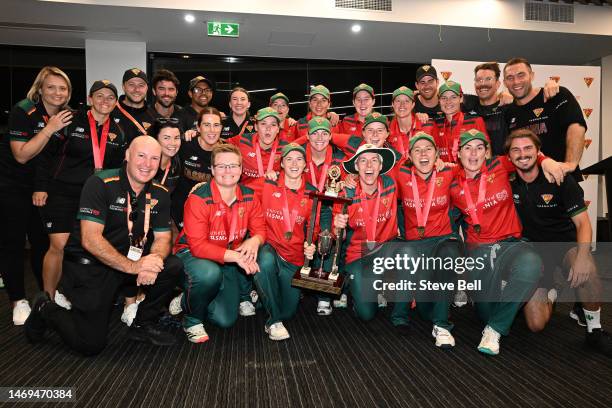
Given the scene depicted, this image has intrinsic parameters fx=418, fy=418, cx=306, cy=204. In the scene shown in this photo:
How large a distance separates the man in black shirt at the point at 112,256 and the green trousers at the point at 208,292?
12 cm

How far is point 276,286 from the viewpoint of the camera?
10.5 feet

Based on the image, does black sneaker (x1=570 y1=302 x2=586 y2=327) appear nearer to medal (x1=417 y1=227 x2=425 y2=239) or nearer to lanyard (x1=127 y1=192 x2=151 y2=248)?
medal (x1=417 y1=227 x2=425 y2=239)

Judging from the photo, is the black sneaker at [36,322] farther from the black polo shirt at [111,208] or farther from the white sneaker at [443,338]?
the white sneaker at [443,338]

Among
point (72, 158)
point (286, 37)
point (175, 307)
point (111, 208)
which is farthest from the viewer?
point (286, 37)

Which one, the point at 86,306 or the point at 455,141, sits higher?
the point at 455,141

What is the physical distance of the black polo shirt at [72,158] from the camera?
3.46 m

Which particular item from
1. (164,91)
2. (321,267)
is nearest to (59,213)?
(164,91)

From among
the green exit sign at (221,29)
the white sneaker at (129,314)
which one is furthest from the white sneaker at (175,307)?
the green exit sign at (221,29)

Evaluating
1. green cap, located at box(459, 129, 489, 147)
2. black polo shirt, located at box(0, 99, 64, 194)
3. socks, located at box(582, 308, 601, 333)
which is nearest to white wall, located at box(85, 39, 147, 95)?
black polo shirt, located at box(0, 99, 64, 194)

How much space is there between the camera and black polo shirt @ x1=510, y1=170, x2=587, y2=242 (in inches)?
126

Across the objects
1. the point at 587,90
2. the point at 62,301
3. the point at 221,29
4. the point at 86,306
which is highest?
the point at 221,29


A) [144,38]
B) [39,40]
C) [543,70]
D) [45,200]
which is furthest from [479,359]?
[39,40]

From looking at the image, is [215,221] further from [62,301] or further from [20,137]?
[20,137]

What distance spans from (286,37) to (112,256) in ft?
18.7
